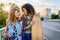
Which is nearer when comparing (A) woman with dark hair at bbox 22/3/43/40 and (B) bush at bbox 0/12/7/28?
(A) woman with dark hair at bbox 22/3/43/40

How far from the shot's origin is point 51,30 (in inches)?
86.3

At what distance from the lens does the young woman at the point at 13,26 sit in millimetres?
2133

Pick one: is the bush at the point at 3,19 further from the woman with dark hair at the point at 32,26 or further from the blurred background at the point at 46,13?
the woman with dark hair at the point at 32,26

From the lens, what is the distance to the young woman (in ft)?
7.00

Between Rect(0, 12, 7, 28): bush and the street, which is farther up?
Rect(0, 12, 7, 28): bush

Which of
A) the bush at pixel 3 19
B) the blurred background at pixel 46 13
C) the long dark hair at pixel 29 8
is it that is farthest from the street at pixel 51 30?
the bush at pixel 3 19

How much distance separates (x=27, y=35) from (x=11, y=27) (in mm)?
247

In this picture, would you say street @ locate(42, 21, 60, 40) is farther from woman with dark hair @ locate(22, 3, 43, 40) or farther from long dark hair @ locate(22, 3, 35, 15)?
long dark hair @ locate(22, 3, 35, 15)

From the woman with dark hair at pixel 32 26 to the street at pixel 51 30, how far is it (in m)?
0.09

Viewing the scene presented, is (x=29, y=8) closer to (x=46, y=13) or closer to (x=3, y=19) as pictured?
(x=46, y=13)

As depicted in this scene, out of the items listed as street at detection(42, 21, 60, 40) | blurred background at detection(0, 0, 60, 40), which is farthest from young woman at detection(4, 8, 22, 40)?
street at detection(42, 21, 60, 40)

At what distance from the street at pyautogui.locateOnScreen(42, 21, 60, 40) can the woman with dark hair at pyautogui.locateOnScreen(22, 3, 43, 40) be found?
0.28ft

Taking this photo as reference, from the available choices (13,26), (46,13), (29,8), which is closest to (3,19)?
(13,26)

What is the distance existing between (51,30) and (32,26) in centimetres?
29
